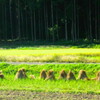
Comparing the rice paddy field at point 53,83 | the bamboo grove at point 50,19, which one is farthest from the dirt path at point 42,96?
the bamboo grove at point 50,19

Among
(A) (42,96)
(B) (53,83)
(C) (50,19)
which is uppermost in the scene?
(A) (42,96)

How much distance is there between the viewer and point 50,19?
36.3 m

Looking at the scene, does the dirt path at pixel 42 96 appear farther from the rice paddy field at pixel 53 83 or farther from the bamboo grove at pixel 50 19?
the bamboo grove at pixel 50 19

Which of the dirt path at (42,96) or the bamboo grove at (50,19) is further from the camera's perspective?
the bamboo grove at (50,19)

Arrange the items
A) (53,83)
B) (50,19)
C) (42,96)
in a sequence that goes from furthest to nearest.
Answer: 1. (50,19)
2. (53,83)
3. (42,96)

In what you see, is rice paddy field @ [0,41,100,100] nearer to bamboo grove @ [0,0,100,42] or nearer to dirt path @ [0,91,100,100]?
dirt path @ [0,91,100,100]

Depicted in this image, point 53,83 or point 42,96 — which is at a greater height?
point 42,96

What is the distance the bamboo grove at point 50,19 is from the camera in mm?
32750

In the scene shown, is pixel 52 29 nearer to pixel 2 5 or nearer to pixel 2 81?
pixel 2 5

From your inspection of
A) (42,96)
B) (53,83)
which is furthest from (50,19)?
(42,96)

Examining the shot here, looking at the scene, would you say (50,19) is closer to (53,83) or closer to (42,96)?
(53,83)

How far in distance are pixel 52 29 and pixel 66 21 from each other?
5.16ft

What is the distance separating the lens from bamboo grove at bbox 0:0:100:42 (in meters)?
32.8

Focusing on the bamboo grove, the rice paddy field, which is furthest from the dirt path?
the bamboo grove
